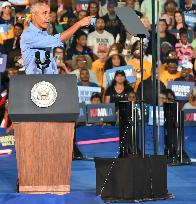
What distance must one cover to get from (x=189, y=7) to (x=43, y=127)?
7.27 m

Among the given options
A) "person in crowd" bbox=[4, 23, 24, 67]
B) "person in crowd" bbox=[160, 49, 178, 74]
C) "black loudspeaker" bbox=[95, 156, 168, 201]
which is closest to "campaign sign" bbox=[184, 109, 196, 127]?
"person in crowd" bbox=[160, 49, 178, 74]

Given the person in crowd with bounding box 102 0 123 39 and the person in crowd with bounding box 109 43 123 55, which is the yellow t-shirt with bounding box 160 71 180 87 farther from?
the person in crowd with bounding box 102 0 123 39

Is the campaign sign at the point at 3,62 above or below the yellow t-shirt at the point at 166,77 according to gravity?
above

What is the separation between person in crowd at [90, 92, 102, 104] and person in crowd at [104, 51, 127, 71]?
44 centimetres

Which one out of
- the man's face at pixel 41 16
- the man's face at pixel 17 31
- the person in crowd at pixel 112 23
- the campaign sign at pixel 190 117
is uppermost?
the person in crowd at pixel 112 23

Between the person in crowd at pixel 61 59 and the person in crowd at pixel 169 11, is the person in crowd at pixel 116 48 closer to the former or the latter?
the person in crowd at pixel 61 59

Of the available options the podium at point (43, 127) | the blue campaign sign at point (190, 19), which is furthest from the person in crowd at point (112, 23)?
the podium at point (43, 127)

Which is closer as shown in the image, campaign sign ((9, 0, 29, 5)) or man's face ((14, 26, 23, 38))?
man's face ((14, 26, 23, 38))

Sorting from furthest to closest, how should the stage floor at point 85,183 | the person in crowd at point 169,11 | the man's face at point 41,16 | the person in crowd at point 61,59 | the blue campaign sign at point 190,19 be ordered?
the blue campaign sign at point 190,19
the person in crowd at point 169,11
the person in crowd at point 61,59
the man's face at point 41,16
the stage floor at point 85,183

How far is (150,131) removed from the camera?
9.84 metres

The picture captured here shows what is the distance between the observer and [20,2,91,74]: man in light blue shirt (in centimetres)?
479

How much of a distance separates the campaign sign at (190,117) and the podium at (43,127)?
626cm

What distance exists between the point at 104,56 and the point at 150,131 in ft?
5.59

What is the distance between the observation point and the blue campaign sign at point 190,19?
11125 mm
